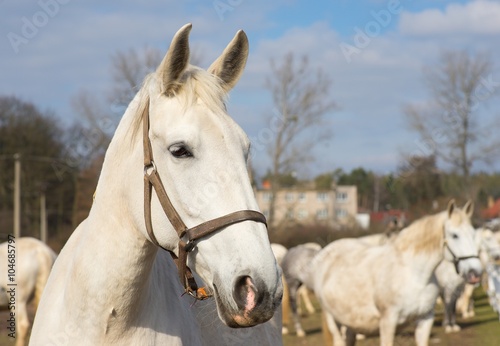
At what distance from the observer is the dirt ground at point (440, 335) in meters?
12.0

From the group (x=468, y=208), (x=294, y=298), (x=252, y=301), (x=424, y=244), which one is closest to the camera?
(x=252, y=301)

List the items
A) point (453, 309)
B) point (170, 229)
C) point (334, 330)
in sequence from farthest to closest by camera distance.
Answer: point (453, 309) < point (334, 330) < point (170, 229)

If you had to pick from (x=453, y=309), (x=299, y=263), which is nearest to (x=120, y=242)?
(x=299, y=263)

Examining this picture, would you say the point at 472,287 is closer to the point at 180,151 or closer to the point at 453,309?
the point at 453,309

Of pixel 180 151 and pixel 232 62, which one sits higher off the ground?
pixel 232 62

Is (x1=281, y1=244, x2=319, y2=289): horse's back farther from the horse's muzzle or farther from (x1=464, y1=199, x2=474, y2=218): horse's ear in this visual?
the horse's muzzle

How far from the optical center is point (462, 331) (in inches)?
555

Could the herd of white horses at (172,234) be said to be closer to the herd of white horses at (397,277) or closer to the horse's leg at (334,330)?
the herd of white horses at (397,277)

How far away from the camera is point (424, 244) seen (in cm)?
838

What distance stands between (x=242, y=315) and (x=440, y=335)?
41.4ft

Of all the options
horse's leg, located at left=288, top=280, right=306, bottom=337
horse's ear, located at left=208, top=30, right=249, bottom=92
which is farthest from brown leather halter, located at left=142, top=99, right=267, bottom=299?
horse's leg, located at left=288, top=280, right=306, bottom=337

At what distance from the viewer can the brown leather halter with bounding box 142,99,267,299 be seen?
205 cm

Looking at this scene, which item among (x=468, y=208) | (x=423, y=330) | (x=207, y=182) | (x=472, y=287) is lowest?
(x=472, y=287)

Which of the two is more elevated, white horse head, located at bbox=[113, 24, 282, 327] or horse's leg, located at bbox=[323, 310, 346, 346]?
white horse head, located at bbox=[113, 24, 282, 327]
